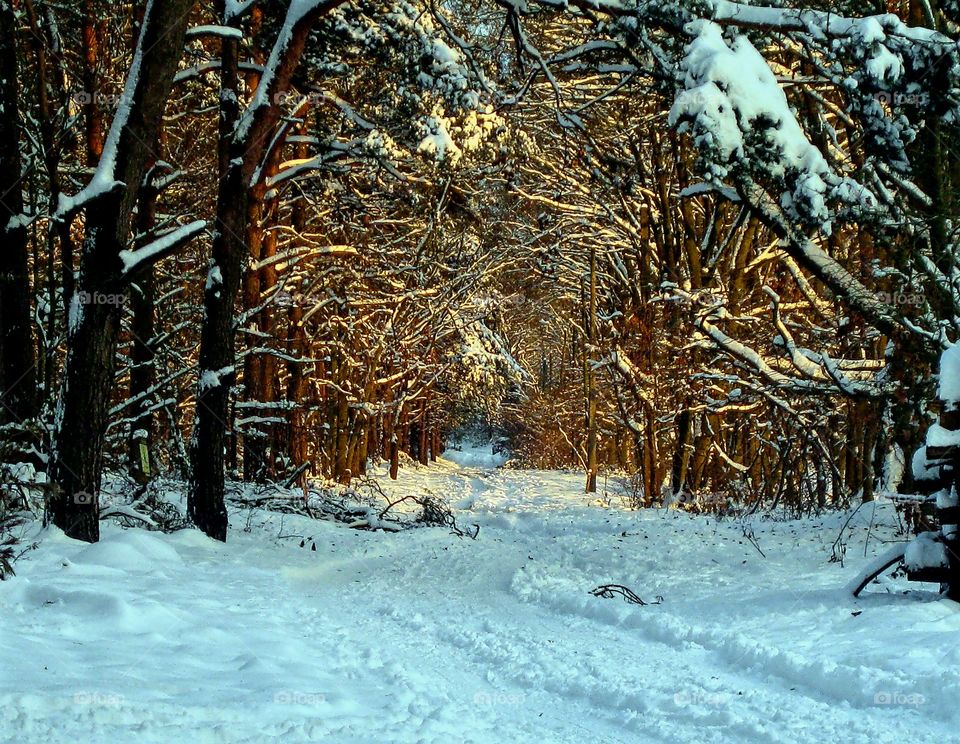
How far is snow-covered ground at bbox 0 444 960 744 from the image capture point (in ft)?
13.3

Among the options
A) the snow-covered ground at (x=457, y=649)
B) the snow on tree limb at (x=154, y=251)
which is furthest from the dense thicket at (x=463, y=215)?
the snow-covered ground at (x=457, y=649)

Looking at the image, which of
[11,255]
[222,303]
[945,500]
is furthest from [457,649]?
[11,255]

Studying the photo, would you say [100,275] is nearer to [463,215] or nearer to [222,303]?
[222,303]

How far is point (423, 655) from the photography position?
5676mm

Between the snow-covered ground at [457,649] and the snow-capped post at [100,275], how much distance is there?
568 mm

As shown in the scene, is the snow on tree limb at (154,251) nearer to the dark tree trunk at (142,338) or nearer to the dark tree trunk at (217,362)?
the dark tree trunk at (217,362)

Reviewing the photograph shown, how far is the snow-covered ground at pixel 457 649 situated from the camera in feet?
13.3

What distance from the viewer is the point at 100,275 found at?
7922 mm

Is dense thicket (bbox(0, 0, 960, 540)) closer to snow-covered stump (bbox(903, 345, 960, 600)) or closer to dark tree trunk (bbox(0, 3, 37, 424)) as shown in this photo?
→ dark tree trunk (bbox(0, 3, 37, 424))

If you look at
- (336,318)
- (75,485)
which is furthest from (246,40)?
(336,318)

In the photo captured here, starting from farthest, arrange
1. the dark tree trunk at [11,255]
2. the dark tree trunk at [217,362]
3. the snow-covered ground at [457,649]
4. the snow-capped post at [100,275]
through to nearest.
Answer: the dark tree trunk at [11,255], the dark tree trunk at [217,362], the snow-capped post at [100,275], the snow-covered ground at [457,649]

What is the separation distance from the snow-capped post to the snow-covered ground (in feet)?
1.86

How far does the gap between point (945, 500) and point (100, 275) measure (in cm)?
703

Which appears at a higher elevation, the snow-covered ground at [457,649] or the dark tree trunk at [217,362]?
the dark tree trunk at [217,362]
